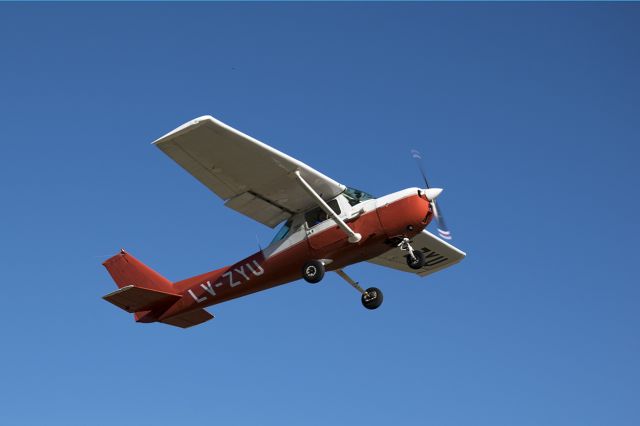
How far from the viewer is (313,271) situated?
19.4m

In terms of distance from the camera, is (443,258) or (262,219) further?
(443,258)

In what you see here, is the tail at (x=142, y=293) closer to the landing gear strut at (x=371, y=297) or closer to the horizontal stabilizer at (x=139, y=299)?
the horizontal stabilizer at (x=139, y=299)

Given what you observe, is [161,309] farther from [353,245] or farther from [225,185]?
[353,245]

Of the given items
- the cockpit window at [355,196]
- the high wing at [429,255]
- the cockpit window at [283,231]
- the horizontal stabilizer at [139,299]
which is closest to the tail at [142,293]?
the horizontal stabilizer at [139,299]

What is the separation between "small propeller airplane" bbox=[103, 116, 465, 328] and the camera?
18625 millimetres

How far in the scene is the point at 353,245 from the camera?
19.4 metres

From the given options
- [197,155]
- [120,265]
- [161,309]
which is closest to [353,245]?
[197,155]

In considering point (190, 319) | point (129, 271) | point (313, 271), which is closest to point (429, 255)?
point (313, 271)

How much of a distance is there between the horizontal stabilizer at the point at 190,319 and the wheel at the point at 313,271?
3.32 m

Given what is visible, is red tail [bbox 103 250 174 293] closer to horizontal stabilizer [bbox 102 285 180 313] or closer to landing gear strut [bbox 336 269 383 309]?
horizontal stabilizer [bbox 102 285 180 313]

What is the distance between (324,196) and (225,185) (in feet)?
7.10

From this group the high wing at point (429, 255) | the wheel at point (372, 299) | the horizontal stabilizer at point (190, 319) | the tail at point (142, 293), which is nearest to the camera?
the tail at point (142, 293)

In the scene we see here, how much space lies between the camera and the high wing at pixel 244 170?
715 inches

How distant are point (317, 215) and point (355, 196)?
967 mm
